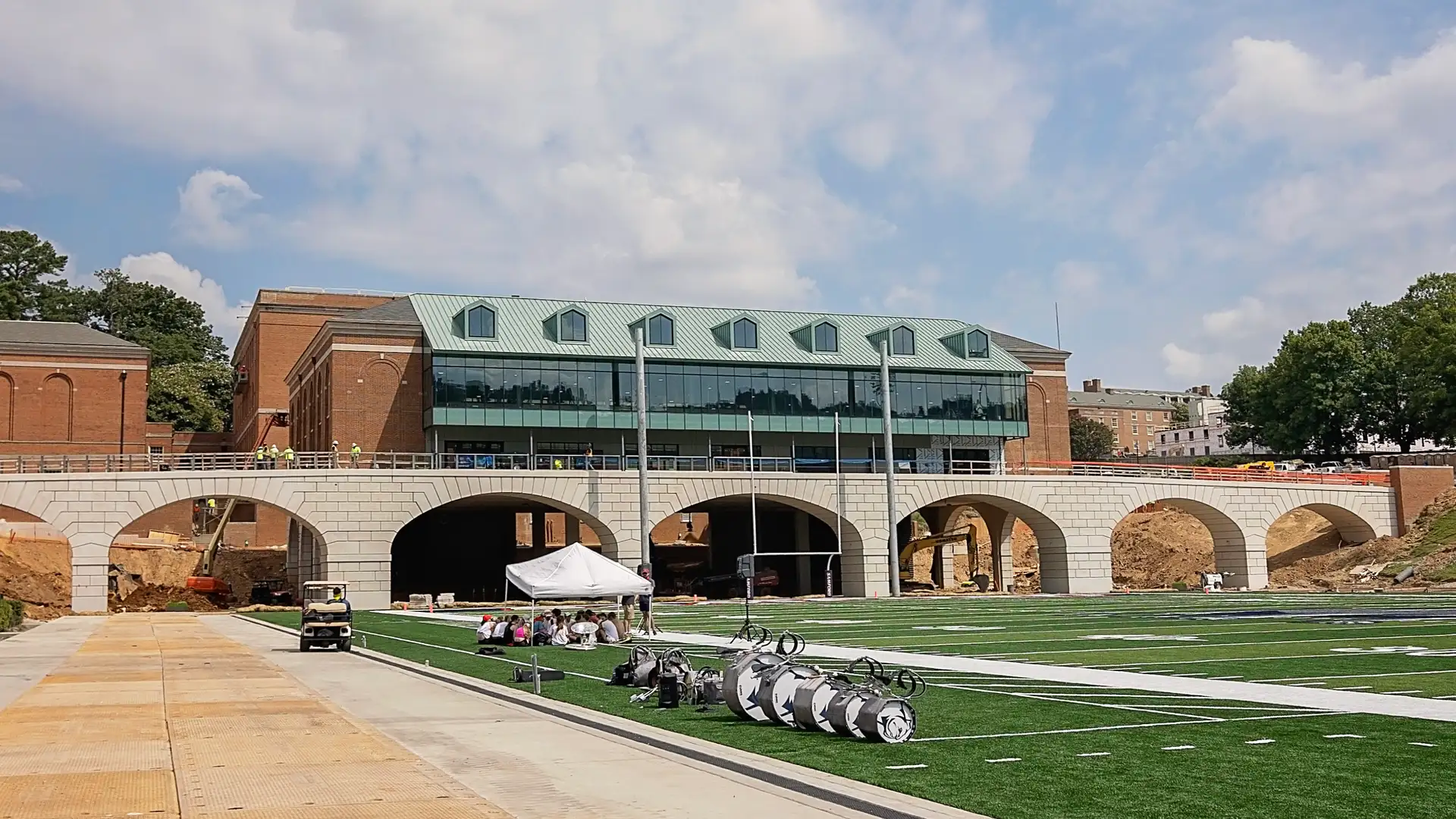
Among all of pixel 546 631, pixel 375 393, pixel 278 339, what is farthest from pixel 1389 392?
pixel 546 631

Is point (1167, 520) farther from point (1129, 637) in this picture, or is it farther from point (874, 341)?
point (1129, 637)

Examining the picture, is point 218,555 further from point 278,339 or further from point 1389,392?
point 1389,392

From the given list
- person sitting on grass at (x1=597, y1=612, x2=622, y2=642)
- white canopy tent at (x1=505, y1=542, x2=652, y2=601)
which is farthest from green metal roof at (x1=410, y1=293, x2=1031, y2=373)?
white canopy tent at (x1=505, y1=542, x2=652, y2=601)

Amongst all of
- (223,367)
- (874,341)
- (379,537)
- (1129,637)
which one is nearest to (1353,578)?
(874,341)

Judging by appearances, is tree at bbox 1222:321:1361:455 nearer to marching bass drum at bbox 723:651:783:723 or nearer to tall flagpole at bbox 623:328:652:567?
tall flagpole at bbox 623:328:652:567

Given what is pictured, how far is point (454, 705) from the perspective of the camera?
1900 centimetres

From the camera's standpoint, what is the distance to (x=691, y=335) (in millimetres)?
74000

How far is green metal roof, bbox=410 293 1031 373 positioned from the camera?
69.6 m

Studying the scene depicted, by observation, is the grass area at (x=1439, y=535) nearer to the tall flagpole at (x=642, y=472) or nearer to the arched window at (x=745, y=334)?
the arched window at (x=745, y=334)

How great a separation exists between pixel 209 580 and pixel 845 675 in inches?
2352

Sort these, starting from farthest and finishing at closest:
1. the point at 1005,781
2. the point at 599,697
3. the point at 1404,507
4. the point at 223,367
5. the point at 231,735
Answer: the point at 223,367, the point at 1404,507, the point at 599,697, the point at 231,735, the point at 1005,781

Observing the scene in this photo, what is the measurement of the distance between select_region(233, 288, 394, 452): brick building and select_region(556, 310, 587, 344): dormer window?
28756 mm

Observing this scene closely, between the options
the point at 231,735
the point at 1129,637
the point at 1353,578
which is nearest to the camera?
the point at 231,735

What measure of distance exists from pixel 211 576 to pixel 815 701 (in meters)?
68.3
